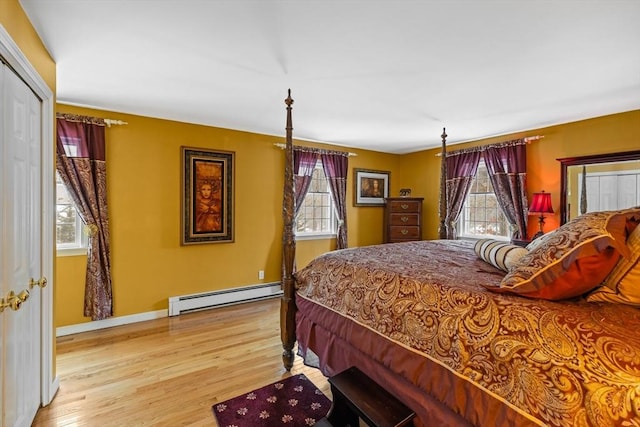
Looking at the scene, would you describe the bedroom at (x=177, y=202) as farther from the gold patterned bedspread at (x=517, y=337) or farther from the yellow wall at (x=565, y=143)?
the gold patterned bedspread at (x=517, y=337)

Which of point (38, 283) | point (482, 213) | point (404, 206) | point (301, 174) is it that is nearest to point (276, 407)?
point (38, 283)

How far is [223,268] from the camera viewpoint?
4035 mm

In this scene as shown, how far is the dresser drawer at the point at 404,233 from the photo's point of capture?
495cm

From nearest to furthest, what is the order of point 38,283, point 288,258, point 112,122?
point 38,283 → point 288,258 → point 112,122

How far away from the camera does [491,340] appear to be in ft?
3.64

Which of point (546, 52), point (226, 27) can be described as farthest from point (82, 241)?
point (546, 52)

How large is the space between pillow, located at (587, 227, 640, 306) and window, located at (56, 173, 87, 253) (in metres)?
4.21

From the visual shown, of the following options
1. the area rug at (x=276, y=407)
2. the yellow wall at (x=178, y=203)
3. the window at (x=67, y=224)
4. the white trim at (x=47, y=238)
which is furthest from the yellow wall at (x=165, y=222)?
the area rug at (x=276, y=407)

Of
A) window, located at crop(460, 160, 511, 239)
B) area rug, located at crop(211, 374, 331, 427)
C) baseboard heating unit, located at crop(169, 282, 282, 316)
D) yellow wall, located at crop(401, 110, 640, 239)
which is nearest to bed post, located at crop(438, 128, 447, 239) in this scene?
yellow wall, located at crop(401, 110, 640, 239)

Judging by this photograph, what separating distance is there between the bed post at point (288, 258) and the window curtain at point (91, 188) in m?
2.21

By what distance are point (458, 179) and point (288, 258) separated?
135 inches

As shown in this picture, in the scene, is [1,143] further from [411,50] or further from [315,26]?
[411,50]

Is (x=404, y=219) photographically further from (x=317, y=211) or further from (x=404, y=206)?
(x=317, y=211)

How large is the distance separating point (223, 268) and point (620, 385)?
3873 mm
